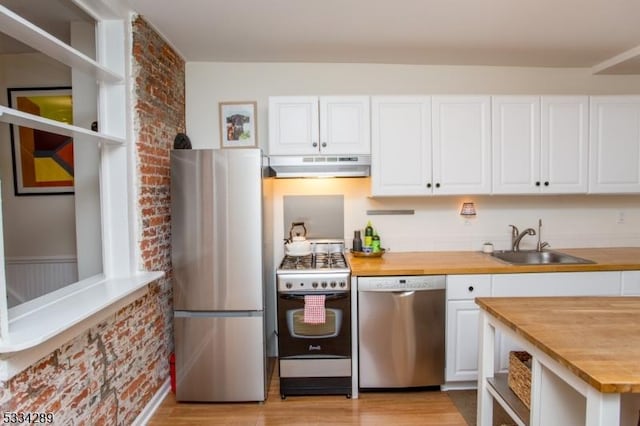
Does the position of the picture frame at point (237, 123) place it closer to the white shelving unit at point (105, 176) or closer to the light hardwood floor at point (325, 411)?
the white shelving unit at point (105, 176)

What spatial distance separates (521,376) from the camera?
65.2 inches

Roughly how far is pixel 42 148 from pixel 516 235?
153 inches

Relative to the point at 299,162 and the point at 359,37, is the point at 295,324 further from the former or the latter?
the point at 359,37

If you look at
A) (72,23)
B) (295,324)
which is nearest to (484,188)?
(295,324)

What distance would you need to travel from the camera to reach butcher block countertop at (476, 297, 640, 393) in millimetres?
1096

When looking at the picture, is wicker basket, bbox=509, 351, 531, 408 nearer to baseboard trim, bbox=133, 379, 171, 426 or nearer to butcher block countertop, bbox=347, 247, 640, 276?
butcher block countertop, bbox=347, 247, 640, 276

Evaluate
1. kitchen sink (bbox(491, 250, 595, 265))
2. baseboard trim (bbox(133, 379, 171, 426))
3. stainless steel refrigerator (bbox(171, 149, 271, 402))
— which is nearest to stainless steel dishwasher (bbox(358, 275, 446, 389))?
stainless steel refrigerator (bbox(171, 149, 271, 402))

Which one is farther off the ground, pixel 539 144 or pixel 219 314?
pixel 539 144

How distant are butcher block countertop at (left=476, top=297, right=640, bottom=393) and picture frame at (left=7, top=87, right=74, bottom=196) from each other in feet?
9.57

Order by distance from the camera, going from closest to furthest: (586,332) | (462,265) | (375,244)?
(586,332)
(462,265)
(375,244)

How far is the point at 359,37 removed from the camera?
2535mm

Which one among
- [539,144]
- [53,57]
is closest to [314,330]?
[53,57]

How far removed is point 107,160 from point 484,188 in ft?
9.07

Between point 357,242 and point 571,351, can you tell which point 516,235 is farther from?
point 571,351
